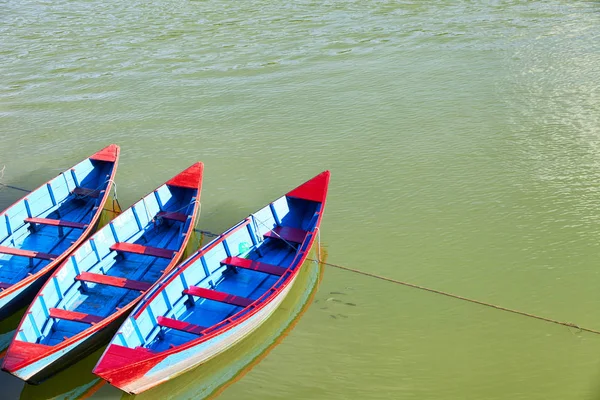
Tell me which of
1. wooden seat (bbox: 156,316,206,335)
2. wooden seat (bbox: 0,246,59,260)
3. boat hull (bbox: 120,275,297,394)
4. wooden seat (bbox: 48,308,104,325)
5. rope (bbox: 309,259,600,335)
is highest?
wooden seat (bbox: 0,246,59,260)

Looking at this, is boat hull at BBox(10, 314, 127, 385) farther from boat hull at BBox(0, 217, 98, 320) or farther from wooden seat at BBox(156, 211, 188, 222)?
wooden seat at BBox(156, 211, 188, 222)

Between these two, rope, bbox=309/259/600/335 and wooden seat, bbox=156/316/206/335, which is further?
rope, bbox=309/259/600/335

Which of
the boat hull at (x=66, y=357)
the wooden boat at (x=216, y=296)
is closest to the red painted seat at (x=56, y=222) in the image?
the wooden boat at (x=216, y=296)

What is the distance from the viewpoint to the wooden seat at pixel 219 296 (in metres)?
9.18

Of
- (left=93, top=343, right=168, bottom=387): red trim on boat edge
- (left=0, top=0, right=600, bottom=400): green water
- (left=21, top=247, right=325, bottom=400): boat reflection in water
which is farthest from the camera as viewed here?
(left=0, top=0, right=600, bottom=400): green water

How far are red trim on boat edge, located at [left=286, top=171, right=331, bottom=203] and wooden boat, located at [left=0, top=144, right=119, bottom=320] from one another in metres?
3.60

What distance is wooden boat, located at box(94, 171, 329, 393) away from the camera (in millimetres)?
7938

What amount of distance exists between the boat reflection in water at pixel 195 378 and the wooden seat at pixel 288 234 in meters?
1.48

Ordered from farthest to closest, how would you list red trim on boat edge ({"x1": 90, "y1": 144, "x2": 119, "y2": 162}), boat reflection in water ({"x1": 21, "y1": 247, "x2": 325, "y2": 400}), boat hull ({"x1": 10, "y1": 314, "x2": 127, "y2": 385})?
red trim on boat edge ({"x1": 90, "y1": 144, "x2": 119, "y2": 162}), boat reflection in water ({"x1": 21, "y1": 247, "x2": 325, "y2": 400}), boat hull ({"x1": 10, "y1": 314, "x2": 127, "y2": 385})

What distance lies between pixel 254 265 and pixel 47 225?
170 inches

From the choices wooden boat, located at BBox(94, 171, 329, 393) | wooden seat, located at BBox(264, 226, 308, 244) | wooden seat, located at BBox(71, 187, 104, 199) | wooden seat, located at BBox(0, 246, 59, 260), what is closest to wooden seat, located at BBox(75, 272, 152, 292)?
wooden boat, located at BBox(94, 171, 329, 393)

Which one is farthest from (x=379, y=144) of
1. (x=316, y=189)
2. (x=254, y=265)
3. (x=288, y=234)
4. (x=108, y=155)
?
(x=108, y=155)

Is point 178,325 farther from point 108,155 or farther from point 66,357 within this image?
point 108,155

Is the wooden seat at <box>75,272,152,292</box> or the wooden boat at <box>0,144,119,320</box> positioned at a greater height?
the wooden boat at <box>0,144,119,320</box>
